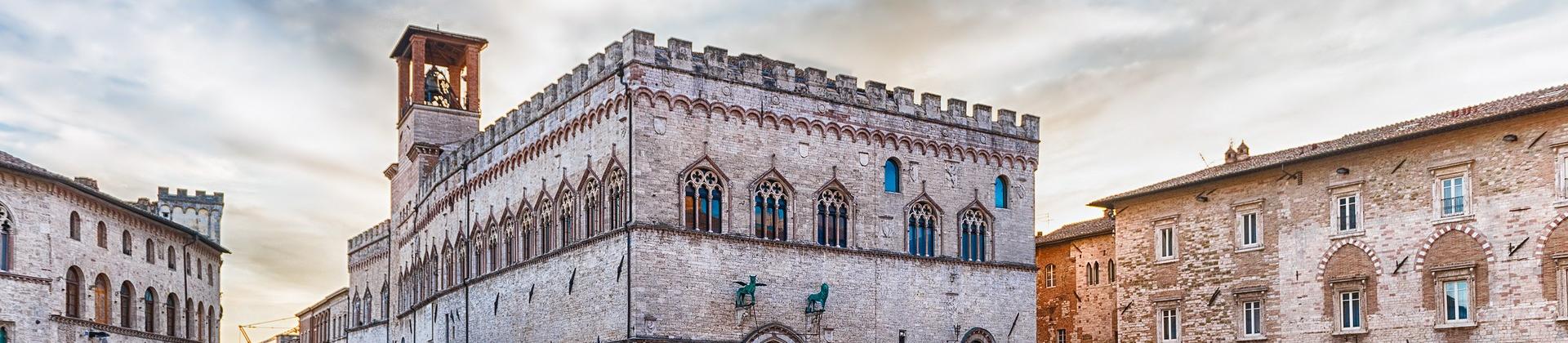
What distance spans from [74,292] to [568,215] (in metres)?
18.4

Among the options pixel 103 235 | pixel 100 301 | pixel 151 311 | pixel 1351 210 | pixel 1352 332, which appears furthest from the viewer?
pixel 151 311

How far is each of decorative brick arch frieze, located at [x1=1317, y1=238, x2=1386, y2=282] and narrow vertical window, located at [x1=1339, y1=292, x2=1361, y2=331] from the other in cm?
83

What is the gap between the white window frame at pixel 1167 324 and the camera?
45.2m

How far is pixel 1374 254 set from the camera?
39188 millimetres

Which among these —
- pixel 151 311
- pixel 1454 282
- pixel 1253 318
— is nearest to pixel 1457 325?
pixel 1454 282

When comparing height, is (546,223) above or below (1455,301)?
above

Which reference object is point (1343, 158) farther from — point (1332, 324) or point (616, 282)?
point (616, 282)

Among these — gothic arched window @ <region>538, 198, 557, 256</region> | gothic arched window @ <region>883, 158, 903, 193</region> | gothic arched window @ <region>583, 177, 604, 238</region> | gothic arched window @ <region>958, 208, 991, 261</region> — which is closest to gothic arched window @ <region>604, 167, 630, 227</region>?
gothic arched window @ <region>583, 177, 604, 238</region>

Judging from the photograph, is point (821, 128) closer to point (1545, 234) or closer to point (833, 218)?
point (833, 218)

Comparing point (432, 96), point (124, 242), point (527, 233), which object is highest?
point (432, 96)

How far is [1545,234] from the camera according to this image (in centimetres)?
3522

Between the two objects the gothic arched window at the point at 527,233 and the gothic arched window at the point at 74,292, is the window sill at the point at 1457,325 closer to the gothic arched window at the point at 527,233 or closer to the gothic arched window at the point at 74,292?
the gothic arched window at the point at 527,233

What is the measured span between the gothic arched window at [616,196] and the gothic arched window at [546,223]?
12.3 feet

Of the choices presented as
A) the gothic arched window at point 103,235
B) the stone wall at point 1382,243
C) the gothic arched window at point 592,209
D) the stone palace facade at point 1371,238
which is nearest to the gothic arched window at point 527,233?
the gothic arched window at point 592,209
